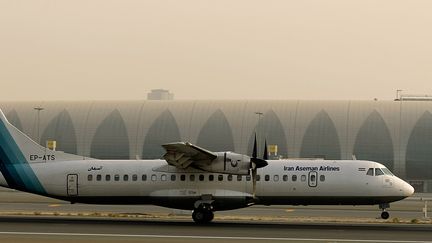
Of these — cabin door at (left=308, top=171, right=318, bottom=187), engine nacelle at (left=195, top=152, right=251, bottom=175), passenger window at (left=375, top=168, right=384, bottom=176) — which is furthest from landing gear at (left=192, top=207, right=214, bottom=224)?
passenger window at (left=375, top=168, right=384, bottom=176)

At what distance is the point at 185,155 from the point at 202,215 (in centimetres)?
288

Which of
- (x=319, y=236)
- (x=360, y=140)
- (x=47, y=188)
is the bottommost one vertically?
(x=319, y=236)

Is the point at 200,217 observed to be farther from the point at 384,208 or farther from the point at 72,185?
the point at 384,208

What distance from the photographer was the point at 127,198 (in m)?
35.3

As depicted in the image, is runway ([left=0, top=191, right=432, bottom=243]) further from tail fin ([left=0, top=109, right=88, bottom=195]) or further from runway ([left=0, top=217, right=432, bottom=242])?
tail fin ([left=0, top=109, right=88, bottom=195])

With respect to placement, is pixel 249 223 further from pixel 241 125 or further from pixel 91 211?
pixel 241 125

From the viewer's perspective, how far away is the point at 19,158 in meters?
35.9

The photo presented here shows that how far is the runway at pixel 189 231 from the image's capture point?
26875 millimetres

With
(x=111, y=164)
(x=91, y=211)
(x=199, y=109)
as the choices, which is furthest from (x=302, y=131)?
(x=111, y=164)

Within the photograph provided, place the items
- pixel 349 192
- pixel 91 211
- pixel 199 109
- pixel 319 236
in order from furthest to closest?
pixel 199 109
pixel 91 211
pixel 349 192
pixel 319 236

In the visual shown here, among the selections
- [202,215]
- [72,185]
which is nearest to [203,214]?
[202,215]

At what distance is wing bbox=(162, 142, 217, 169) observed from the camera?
33.1 meters

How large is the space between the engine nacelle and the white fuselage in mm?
514

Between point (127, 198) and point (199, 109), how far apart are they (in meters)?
61.0
